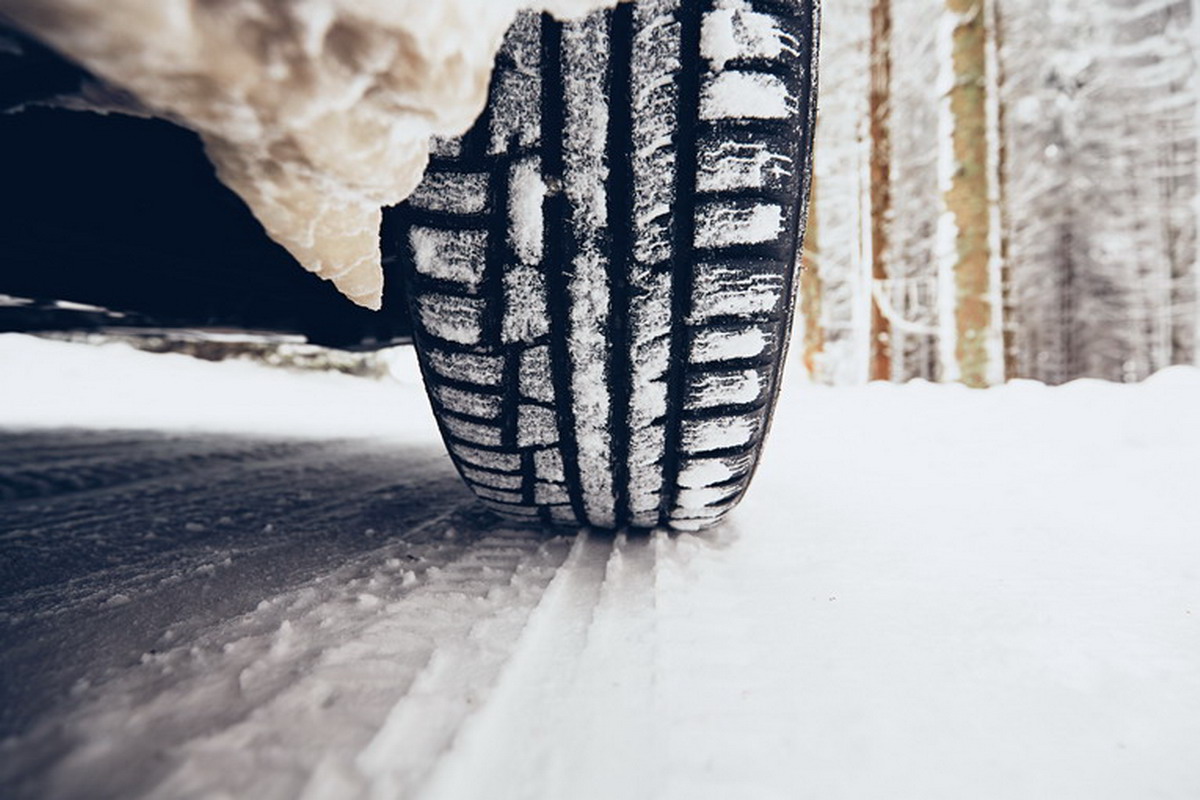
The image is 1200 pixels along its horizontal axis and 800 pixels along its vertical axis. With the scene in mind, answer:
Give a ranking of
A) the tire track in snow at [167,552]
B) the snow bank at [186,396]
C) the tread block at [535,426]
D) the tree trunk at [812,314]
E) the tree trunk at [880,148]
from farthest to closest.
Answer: the tree trunk at [812,314]
the tree trunk at [880,148]
the snow bank at [186,396]
the tread block at [535,426]
the tire track in snow at [167,552]

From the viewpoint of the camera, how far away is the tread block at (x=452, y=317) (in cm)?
70

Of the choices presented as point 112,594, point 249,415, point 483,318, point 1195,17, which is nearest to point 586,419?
point 483,318

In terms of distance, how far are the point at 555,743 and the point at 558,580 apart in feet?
1.02

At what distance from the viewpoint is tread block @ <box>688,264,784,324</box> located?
0.66 meters

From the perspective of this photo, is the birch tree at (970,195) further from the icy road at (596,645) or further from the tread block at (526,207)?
the tread block at (526,207)

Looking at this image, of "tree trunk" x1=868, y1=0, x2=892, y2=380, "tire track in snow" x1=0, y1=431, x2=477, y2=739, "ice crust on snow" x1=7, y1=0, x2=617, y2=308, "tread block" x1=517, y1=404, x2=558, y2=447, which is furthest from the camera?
"tree trunk" x1=868, y1=0, x2=892, y2=380

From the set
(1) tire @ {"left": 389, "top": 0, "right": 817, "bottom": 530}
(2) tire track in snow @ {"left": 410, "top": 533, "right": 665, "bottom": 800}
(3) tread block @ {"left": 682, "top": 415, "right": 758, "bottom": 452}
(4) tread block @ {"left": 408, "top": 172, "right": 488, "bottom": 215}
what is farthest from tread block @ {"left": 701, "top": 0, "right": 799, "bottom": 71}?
(2) tire track in snow @ {"left": 410, "top": 533, "right": 665, "bottom": 800}

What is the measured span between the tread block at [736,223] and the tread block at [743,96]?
0.29 feet

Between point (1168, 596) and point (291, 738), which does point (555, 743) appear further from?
point (1168, 596)

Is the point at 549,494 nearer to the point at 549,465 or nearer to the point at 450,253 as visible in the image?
the point at 549,465

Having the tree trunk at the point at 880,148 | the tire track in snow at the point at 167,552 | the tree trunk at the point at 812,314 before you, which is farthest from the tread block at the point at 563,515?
the tree trunk at the point at 812,314

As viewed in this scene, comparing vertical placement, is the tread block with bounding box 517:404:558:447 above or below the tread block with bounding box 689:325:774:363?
below

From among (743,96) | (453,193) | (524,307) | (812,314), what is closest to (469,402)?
(524,307)

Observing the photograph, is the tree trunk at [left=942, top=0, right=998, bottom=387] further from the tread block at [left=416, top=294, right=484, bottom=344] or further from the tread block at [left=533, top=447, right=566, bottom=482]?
the tread block at [left=416, top=294, right=484, bottom=344]
